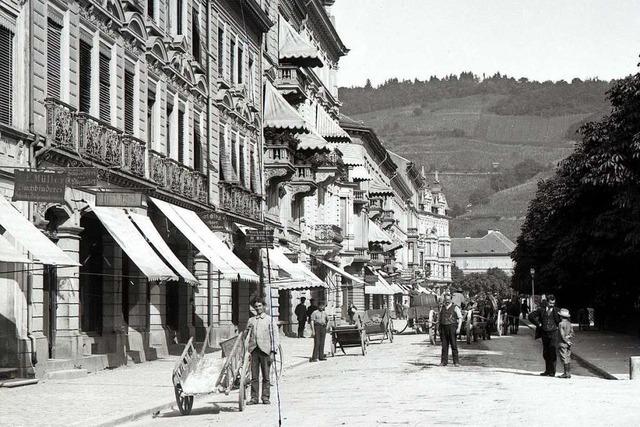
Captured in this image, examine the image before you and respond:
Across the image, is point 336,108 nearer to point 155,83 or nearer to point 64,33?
point 155,83

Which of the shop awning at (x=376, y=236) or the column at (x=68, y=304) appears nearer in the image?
the column at (x=68, y=304)

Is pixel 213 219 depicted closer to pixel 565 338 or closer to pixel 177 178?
pixel 177 178

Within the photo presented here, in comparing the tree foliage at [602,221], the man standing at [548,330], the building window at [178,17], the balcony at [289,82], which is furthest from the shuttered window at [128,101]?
the balcony at [289,82]

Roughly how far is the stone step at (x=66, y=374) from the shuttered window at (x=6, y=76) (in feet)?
15.7

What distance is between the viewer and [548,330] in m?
24.4

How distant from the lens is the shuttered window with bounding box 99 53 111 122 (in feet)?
85.9

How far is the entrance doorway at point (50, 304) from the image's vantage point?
22.6 metres

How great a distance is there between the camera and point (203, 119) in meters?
35.9

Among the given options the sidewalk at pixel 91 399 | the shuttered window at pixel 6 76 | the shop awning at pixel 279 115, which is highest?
the shop awning at pixel 279 115

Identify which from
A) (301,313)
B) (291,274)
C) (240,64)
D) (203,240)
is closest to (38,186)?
(203,240)

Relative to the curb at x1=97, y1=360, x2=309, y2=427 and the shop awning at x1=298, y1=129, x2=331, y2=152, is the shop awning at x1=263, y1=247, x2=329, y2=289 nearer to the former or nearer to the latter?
the shop awning at x1=298, y1=129, x2=331, y2=152

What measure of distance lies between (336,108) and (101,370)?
45675mm

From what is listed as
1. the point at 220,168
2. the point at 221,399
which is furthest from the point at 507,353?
the point at 221,399

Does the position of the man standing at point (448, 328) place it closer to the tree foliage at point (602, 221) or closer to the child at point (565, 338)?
the child at point (565, 338)
